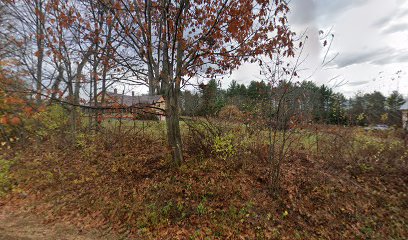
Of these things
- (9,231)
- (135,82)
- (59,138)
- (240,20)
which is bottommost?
(9,231)

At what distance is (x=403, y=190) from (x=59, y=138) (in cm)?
1202

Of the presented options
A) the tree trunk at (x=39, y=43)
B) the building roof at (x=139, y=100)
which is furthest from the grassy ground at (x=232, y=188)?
the tree trunk at (x=39, y=43)

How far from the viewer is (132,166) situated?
5988mm

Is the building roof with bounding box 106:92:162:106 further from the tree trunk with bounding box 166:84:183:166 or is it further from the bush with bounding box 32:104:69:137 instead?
the bush with bounding box 32:104:69:137

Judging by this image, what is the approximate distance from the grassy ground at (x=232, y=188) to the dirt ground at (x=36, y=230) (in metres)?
0.23

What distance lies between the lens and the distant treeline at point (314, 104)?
483cm

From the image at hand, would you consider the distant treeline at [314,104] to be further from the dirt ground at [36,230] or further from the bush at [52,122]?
the bush at [52,122]

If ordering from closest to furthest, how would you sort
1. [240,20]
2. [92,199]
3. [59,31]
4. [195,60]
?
1. [240,20]
2. [92,199]
3. [195,60]
4. [59,31]

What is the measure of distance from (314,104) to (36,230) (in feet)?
25.0

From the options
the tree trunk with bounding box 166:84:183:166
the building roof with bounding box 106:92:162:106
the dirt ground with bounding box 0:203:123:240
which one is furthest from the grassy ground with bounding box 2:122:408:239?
the building roof with bounding box 106:92:162:106

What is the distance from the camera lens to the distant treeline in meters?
4.83

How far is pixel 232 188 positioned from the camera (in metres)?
4.90

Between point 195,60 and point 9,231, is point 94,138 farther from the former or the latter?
point 195,60

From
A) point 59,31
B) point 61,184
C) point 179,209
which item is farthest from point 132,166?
point 59,31
